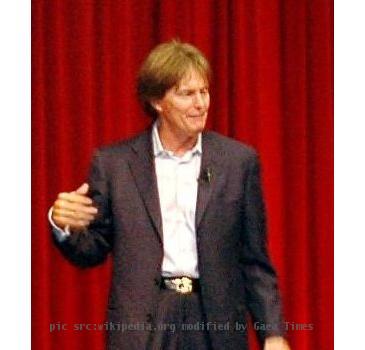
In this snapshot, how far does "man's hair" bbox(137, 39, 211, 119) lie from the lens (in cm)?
219

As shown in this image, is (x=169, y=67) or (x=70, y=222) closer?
(x=70, y=222)

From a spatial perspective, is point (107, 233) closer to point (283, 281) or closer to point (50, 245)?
point (50, 245)

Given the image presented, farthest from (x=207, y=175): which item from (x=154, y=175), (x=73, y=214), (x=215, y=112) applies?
(x=215, y=112)

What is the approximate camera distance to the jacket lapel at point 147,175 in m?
2.11

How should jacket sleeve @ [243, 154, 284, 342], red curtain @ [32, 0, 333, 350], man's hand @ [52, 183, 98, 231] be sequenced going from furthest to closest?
1. red curtain @ [32, 0, 333, 350]
2. jacket sleeve @ [243, 154, 284, 342]
3. man's hand @ [52, 183, 98, 231]

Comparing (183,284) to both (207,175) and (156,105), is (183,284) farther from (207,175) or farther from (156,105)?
(156,105)

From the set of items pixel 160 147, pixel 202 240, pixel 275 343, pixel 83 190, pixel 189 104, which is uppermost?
pixel 189 104

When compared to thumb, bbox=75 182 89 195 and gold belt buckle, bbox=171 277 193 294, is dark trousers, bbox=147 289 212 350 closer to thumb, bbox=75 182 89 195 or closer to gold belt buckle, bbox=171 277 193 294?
gold belt buckle, bbox=171 277 193 294

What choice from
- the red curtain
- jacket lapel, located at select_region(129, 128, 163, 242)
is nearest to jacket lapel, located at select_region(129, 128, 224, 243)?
jacket lapel, located at select_region(129, 128, 163, 242)

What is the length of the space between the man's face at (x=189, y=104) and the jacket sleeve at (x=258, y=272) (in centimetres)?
17

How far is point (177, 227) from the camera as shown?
6.94ft

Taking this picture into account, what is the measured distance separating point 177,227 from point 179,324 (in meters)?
0.23

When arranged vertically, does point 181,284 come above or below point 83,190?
below

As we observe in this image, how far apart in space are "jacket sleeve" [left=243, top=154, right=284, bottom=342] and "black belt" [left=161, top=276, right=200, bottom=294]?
5.9 inches
